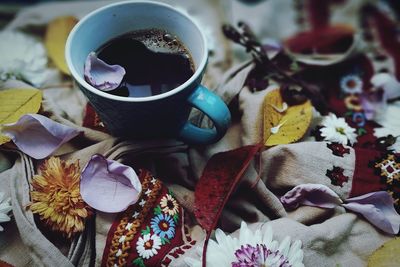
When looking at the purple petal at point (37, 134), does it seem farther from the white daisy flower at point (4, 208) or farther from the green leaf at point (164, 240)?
the green leaf at point (164, 240)

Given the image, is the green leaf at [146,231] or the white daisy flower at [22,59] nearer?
the green leaf at [146,231]

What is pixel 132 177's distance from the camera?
1.59ft

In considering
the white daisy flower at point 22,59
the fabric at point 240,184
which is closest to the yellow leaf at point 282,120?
the fabric at point 240,184

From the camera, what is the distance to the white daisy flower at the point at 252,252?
46 cm

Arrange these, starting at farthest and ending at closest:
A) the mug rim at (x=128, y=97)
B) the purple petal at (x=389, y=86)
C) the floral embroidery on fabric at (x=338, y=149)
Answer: the purple petal at (x=389, y=86), the floral embroidery on fabric at (x=338, y=149), the mug rim at (x=128, y=97)

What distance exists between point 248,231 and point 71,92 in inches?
13.7

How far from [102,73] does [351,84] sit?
1.32ft

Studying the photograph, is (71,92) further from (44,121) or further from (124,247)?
(124,247)

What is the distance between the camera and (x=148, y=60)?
516 millimetres

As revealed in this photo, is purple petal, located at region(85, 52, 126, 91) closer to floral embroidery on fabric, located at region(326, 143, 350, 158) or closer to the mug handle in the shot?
the mug handle

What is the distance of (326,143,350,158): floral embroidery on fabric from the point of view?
54 centimetres

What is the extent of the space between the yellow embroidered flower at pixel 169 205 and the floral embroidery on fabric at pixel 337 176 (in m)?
0.19

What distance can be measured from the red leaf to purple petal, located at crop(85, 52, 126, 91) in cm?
15

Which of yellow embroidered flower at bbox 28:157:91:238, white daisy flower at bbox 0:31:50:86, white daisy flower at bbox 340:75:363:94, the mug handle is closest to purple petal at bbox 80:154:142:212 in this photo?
yellow embroidered flower at bbox 28:157:91:238
